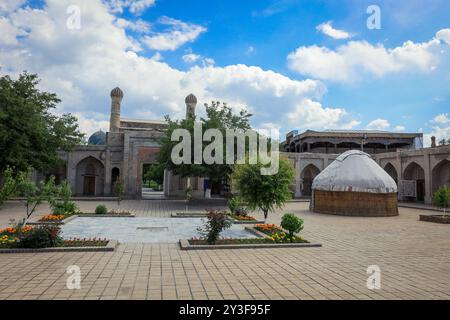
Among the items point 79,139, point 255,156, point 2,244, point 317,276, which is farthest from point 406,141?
point 2,244

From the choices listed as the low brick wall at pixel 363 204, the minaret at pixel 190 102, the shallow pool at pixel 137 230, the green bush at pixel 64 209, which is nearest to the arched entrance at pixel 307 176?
the minaret at pixel 190 102

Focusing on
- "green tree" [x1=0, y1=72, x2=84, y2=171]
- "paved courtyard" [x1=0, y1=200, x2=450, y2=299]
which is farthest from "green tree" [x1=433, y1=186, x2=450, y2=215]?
"green tree" [x1=0, y1=72, x2=84, y2=171]

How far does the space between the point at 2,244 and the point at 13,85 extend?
695 inches

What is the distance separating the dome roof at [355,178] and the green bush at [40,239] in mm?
15834

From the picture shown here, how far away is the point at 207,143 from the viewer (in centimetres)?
2352

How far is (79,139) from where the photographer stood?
88.5ft

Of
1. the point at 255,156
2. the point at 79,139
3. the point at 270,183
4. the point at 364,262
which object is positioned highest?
the point at 79,139

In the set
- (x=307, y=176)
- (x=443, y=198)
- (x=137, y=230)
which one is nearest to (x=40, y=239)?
(x=137, y=230)

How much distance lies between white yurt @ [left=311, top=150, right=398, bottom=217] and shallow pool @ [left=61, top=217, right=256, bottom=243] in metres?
8.34

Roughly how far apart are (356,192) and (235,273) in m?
14.7

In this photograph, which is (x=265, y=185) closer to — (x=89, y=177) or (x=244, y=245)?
(x=244, y=245)
